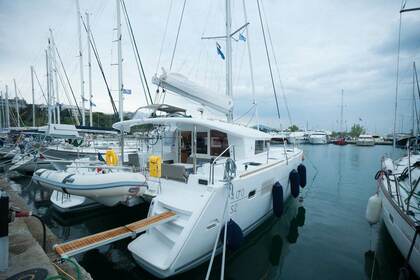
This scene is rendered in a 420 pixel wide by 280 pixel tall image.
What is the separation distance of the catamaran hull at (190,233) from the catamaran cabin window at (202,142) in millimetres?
2013

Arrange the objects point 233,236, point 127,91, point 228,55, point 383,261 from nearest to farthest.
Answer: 1. point 233,236
2. point 383,261
3. point 228,55
4. point 127,91

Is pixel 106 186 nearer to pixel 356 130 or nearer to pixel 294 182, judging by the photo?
pixel 294 182

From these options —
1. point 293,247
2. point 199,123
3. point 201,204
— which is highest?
point 199,123

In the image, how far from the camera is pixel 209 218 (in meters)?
3.30

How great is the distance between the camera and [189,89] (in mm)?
6148

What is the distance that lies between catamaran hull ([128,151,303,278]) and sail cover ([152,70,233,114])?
2.98m

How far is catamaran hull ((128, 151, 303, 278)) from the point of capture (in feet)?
9.97

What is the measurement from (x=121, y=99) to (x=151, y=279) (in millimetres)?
7180

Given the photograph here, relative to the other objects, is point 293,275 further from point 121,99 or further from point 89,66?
point 89,66

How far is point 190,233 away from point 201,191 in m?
0.90

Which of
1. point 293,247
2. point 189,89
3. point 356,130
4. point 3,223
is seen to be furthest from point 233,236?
point 356,130

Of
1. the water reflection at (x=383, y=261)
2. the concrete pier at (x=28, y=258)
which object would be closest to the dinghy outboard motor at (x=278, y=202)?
the water reflection at (x=383, y=261)

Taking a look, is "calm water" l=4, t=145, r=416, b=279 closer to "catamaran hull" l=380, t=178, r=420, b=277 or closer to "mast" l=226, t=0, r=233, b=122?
"catamaran hull" l=380, t=178, r=420, b=277

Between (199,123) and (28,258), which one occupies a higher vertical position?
(199,123)
